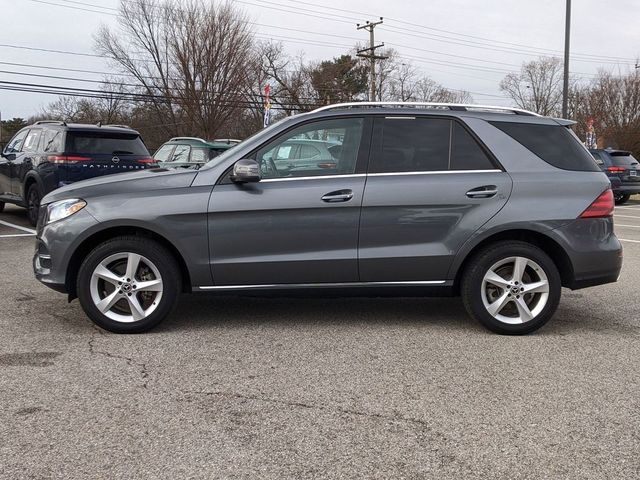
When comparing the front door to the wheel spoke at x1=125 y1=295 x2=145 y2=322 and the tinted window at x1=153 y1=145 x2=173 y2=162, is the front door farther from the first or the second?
the tinted window at x1=153 y1=145 x2=173 y2=162

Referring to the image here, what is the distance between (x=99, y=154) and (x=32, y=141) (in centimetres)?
173

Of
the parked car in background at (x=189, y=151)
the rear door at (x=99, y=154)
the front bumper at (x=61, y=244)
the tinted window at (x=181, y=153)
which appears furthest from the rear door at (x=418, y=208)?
the tinted window at (x=181, y=153)

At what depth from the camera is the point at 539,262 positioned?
189 inches

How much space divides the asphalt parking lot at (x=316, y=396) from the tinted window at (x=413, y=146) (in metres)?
1.32

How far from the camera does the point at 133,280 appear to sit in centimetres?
472

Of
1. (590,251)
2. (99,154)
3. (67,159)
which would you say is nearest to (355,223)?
(590,251)

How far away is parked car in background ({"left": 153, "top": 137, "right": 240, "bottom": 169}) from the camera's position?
14.0 metres

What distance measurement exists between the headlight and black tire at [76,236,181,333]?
0.33 metres

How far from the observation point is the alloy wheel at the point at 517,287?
4.83 metres

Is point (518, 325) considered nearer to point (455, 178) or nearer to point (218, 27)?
point (455, 178)

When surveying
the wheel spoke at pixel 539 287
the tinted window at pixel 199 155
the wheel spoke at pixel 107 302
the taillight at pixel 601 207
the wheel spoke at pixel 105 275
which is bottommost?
the wheel spoke at pixel 107 302

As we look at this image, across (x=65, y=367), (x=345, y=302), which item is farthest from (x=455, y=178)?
(x=65, y=367)

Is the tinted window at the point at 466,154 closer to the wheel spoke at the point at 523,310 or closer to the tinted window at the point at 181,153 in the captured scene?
the wheel spoke at the point at 523,310

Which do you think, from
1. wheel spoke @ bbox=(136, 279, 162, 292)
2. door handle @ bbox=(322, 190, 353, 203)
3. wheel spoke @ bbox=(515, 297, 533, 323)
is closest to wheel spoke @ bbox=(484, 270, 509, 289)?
wheel spoke @ bbox=(515, 297, 533, 323)
